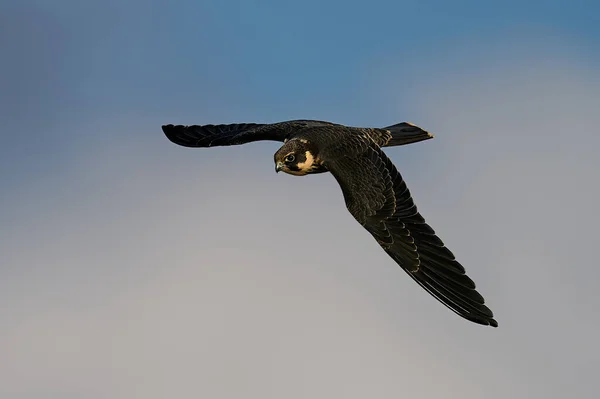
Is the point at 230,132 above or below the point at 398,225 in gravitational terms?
above

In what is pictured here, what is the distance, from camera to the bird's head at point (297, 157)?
58.2 ft

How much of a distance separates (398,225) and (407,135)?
271cm

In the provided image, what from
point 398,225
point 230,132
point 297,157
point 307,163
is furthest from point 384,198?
point 230,132

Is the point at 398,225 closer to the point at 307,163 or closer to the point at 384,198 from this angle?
the point at 384,198

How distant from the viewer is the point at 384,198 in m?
16.8

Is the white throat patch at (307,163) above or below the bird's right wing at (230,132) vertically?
below

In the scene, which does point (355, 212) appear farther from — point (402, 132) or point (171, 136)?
point (171, 136)

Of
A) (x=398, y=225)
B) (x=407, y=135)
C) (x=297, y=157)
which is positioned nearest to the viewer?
(x=398, y=225)

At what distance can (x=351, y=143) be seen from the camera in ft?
57.5

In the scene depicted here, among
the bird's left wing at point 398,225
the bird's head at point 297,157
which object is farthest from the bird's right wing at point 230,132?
the bird's left wing at point 398,225

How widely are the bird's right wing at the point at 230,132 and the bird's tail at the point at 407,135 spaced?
3.69ft

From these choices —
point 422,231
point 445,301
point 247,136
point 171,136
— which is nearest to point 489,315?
point 445,301

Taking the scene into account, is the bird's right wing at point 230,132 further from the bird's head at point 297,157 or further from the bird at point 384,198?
the bird's head at point 297,157

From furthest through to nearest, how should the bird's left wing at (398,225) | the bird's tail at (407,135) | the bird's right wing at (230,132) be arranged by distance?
the bird's right wing at (230,132) < the bird's tail at (407,135) < the bird's left wing at (398,225)
